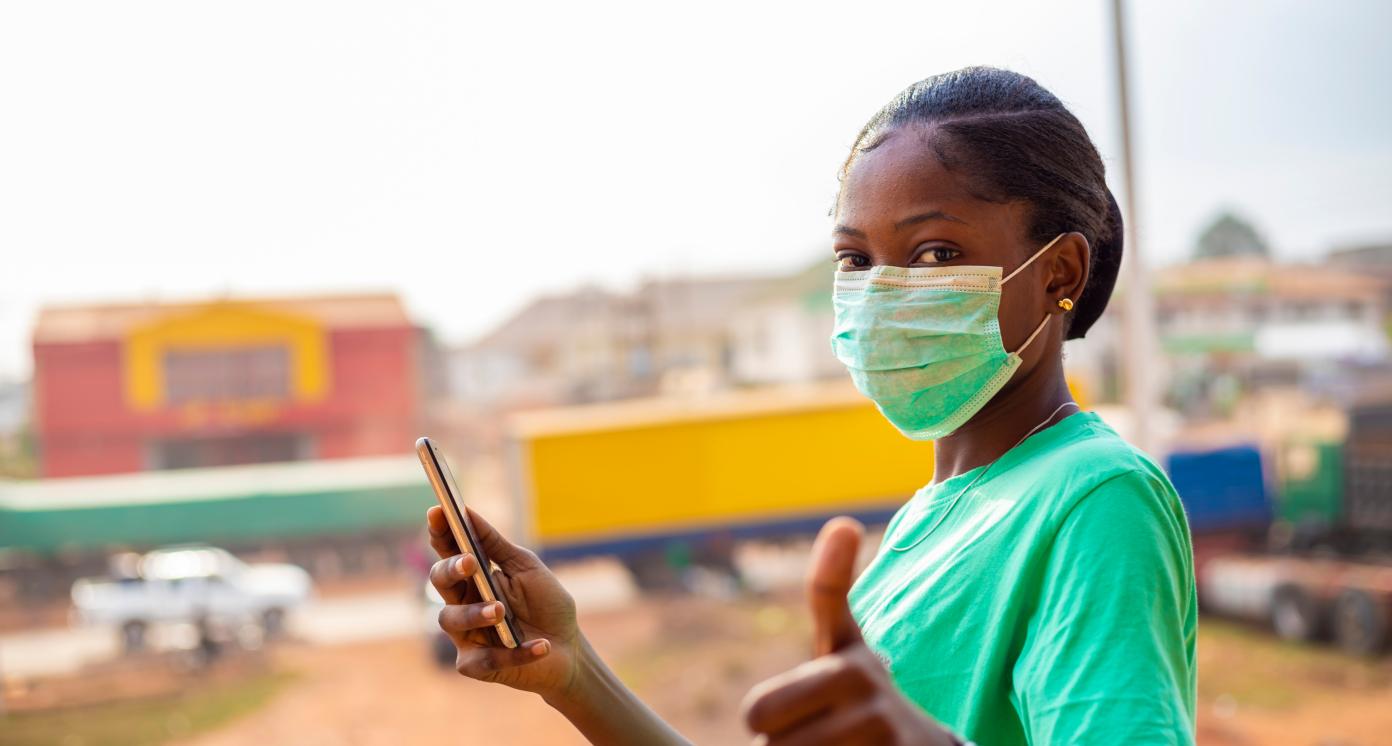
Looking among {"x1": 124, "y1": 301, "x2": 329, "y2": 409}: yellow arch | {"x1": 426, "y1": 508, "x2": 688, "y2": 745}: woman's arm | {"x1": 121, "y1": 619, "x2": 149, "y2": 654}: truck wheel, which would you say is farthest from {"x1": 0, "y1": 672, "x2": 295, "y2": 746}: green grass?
{"x1": 124, "y1": 301, "x2": 329, "y2": 409}: yellow arch

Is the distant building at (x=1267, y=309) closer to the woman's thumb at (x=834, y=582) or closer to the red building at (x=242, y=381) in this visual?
the red building at (x=242, y=381)

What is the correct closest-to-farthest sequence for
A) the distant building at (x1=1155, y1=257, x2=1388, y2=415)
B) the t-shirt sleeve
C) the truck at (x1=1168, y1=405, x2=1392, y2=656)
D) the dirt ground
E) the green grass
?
the t-shirt sleeve
the dirt ground
the green grass
the truck at (x1=1168, y1=405, x2=1392, y2=656)
the distant building at (x1=1155, y1=257, x2=1388, y2=415)

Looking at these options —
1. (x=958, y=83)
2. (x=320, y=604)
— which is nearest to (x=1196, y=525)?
(x=320, y=604)

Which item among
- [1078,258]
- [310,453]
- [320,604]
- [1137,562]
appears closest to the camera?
[1137,562]

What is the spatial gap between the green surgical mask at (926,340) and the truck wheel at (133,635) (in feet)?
56.5

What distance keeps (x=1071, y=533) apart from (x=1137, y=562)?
0.06 m

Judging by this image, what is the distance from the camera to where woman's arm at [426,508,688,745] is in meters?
1.34

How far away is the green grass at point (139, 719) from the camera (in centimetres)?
1240

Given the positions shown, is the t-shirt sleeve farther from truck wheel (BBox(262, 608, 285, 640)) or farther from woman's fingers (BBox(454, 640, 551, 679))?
truck wheel (BBox(262, 608, 285, 640))

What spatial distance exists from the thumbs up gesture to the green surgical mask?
0.56m

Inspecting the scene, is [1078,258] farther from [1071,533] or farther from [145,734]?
[145,734]

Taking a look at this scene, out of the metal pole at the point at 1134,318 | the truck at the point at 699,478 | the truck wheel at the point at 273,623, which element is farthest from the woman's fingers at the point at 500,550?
the truck wheel at the point at 273,623

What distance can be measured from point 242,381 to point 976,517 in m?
29.1

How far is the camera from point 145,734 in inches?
490
